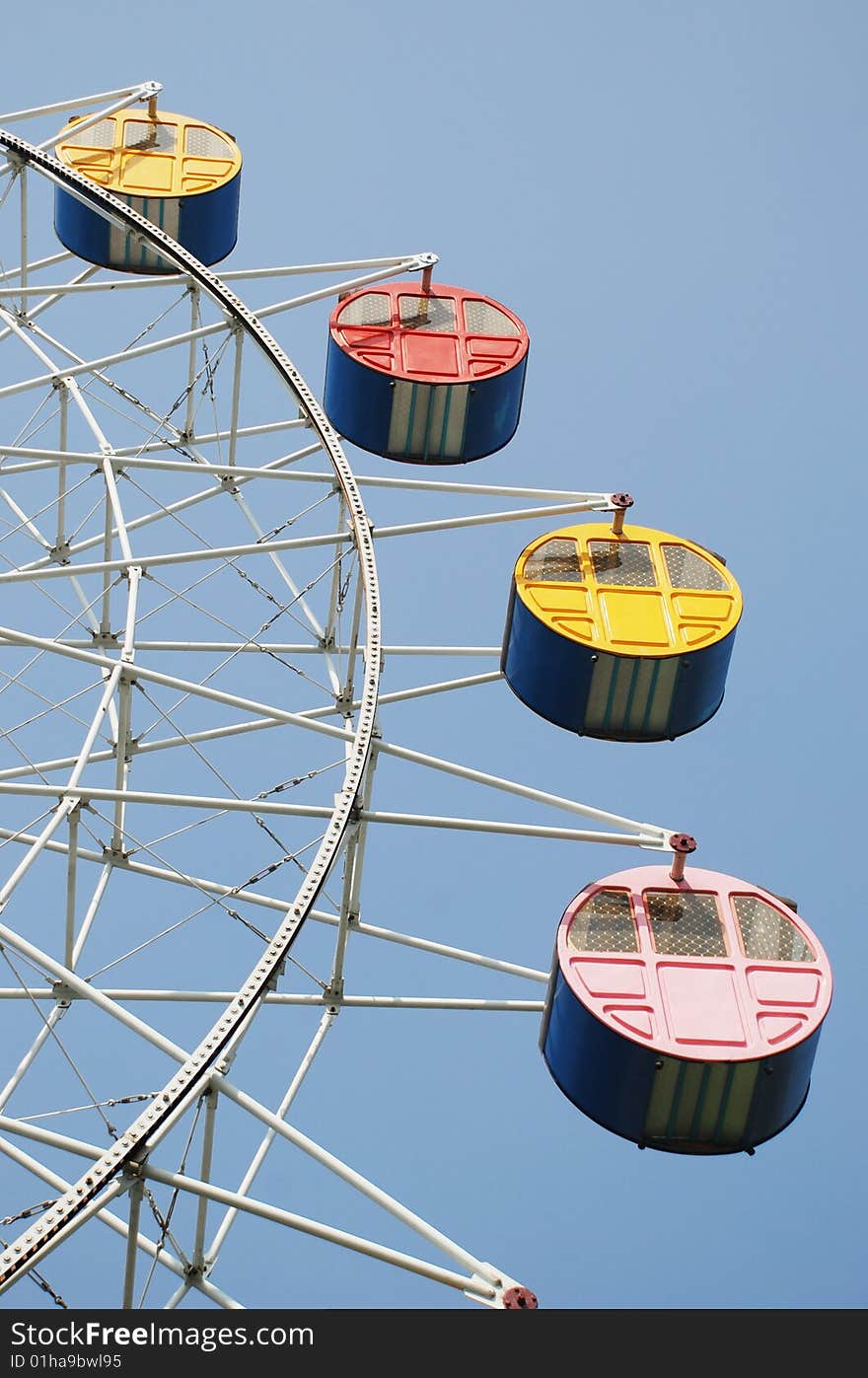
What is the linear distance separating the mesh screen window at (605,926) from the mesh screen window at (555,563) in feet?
19.9

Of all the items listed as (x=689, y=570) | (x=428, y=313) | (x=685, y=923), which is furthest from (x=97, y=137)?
(x=685, y=923)

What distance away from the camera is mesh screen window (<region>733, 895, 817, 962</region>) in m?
34.0

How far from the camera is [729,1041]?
106ft

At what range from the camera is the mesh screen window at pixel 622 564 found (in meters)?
38.9

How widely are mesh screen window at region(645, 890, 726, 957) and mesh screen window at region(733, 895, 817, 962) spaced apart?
350 mm

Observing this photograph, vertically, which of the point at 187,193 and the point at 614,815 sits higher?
the point at 187,193

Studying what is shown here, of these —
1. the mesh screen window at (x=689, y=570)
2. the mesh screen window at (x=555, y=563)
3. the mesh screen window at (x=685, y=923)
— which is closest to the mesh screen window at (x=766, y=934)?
the mesh screen window at (x=685, y=923)

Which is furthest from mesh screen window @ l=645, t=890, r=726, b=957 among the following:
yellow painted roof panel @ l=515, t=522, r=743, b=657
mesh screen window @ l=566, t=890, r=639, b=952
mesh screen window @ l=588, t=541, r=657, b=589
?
mesh screen window @ l=588, t=541, r=657, b=589

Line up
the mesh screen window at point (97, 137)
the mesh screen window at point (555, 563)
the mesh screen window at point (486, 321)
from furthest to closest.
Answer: the mesh screen window at point (97, 137)
the mesh screen window at point (486, 321)
the mesh screen window at point (555, 563)

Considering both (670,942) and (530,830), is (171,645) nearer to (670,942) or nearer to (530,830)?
(530,830)

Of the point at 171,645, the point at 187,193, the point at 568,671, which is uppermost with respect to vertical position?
the point at 187,193

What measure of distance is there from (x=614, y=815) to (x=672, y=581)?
4342 mm

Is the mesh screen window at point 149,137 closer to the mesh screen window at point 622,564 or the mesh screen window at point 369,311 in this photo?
the mesh screen window at point 369,311
